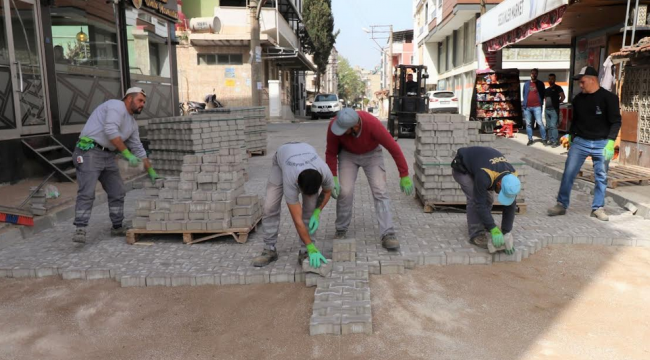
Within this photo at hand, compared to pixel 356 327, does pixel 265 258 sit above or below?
above

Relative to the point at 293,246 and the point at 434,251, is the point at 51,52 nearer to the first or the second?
the point at 293,246

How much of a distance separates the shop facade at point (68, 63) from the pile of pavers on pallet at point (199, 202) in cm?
390

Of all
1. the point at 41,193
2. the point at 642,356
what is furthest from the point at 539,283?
the point at 41,193

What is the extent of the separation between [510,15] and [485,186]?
10635 millimetres

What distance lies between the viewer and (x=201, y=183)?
228 inches

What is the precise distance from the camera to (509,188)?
438cm

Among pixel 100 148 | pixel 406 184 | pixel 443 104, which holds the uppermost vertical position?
pixel 443 104

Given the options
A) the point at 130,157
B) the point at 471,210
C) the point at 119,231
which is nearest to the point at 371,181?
the point at 471,210

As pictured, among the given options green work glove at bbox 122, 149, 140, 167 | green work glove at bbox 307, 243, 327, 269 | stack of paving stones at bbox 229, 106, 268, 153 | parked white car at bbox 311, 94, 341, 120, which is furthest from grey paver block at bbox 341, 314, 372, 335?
parked white car at bbox 311, 94, 341, 120

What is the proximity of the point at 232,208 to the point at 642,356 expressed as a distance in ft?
13.5

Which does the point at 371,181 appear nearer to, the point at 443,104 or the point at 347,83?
the point at 443,104

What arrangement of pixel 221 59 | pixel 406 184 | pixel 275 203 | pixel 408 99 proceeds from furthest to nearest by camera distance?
pixel 221 59 < pixel 408 99 < pixel 406 184 < pixel 275 203

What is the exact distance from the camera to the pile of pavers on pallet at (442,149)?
6777 millimetres

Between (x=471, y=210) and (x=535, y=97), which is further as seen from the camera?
(x=535, y=97)
